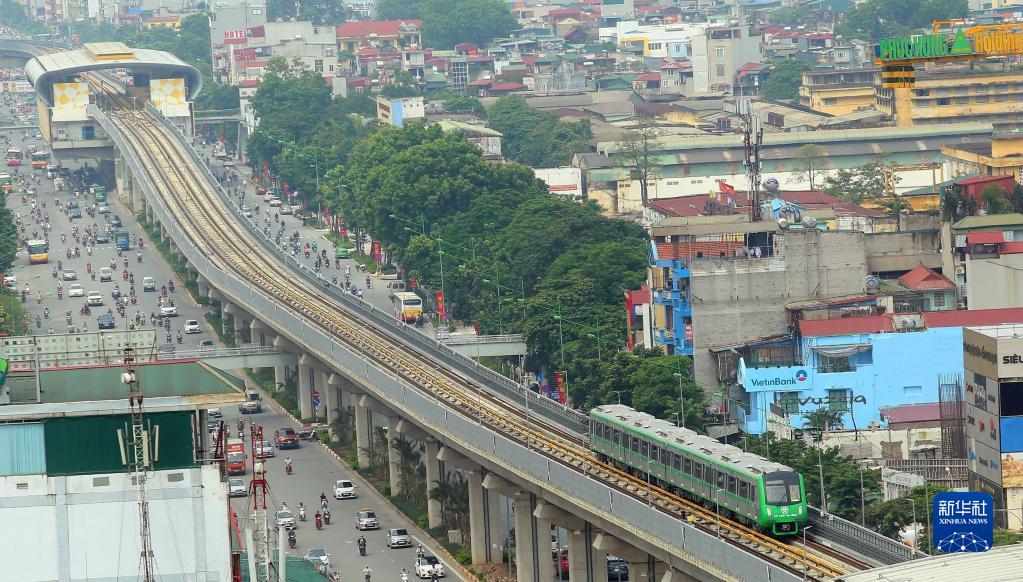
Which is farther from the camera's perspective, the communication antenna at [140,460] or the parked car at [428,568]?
the parked car at [428,568]

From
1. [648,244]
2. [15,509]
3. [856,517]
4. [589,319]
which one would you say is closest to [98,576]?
[15,509]

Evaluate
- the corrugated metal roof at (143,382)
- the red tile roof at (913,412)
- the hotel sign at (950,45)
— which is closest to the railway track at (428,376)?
the corrugated metal roof at (143,382)

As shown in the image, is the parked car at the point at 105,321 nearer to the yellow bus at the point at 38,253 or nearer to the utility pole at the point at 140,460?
the yellow bus at the point at 38,253

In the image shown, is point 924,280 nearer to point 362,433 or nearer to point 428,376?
point 428,376

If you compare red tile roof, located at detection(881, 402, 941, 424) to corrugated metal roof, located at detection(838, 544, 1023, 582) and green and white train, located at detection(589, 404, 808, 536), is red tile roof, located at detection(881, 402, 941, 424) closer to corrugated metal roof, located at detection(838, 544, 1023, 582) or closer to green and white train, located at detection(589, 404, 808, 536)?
green and white train, located at detection(589, 404, 808, 536)

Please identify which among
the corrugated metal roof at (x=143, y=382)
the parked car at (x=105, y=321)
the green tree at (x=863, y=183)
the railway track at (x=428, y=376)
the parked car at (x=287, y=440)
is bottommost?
the parked car at (x=287, y=440)

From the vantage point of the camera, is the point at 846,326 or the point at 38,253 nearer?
the point at 846,326

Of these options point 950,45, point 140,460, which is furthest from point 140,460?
point 950,45
